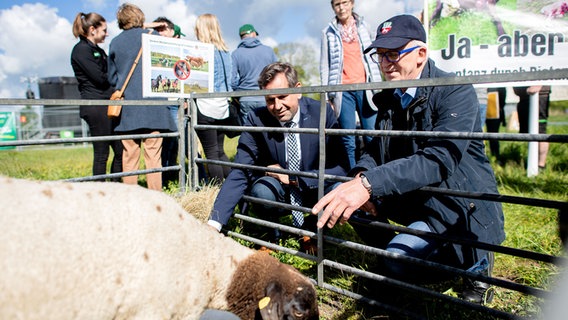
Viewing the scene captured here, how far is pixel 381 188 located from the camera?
8.36 ft

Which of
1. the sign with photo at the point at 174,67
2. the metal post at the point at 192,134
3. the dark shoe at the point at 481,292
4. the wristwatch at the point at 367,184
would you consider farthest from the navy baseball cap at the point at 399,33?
the sign with photo at the point at 174,67

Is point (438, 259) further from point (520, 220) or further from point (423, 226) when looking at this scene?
point (520, 220)

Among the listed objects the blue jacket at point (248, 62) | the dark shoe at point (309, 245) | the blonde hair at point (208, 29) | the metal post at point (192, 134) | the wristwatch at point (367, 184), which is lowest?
the dark shoe at point (309, 245)

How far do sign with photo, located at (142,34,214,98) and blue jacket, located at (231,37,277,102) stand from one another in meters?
1.20

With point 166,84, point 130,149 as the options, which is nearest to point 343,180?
point 166,84

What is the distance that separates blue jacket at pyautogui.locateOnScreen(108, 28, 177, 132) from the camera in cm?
500

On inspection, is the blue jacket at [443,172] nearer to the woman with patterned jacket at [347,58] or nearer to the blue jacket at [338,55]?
the woman with patterned jacket at [347,58]

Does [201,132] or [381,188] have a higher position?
[201,132]

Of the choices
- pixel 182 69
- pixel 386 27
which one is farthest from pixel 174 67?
pixel 386 27

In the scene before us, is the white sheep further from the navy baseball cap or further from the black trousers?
the black trousers

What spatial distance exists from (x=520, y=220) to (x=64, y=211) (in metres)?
4.62

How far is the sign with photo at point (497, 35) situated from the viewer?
5.27 metres

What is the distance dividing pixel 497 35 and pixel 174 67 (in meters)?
3.97

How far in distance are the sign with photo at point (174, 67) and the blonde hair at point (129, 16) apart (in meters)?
0.91
